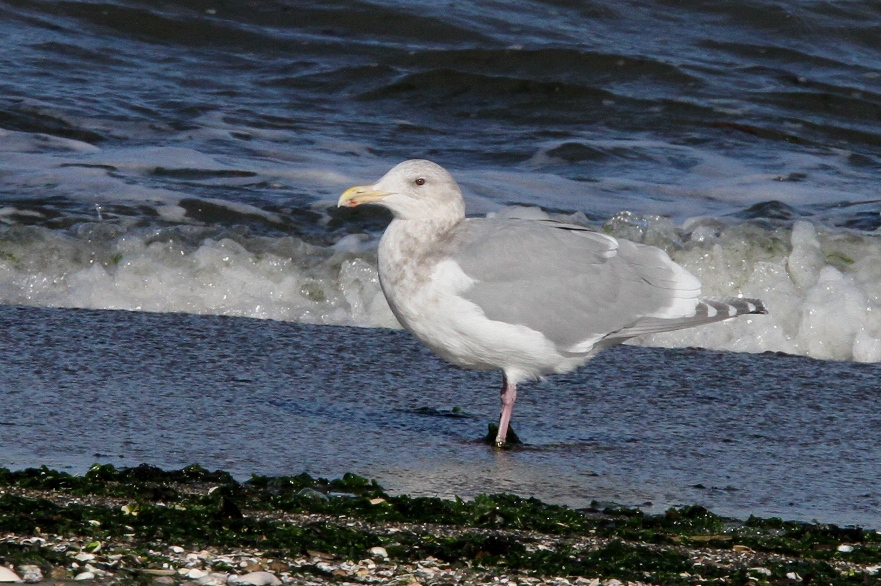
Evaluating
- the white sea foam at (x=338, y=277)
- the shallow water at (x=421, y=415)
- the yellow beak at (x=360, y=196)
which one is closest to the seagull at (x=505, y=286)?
the yellow beak at (x=360, y=196)

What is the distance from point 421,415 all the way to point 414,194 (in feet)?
2.84

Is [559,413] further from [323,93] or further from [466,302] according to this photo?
[323,93]

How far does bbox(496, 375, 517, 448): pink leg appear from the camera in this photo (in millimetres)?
4633

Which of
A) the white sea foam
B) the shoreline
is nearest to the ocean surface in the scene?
the white sea foam

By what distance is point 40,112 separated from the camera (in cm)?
951

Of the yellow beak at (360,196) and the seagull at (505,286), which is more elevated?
the yellow beak at (360,196)

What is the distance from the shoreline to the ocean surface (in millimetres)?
305

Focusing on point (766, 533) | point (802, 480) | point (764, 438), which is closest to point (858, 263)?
point (764, 438)

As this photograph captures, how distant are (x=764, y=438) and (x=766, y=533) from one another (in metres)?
1.24

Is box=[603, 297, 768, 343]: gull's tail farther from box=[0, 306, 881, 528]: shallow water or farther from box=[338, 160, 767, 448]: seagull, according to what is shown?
box=[0, 306, 881, 528]: shallow water

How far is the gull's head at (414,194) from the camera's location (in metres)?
4.77

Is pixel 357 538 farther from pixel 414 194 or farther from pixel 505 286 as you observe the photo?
pixel 414 194

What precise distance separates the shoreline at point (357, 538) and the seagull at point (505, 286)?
914 millimetres

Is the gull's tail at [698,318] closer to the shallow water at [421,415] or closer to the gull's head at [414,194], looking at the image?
the shallow water at [421,415]
